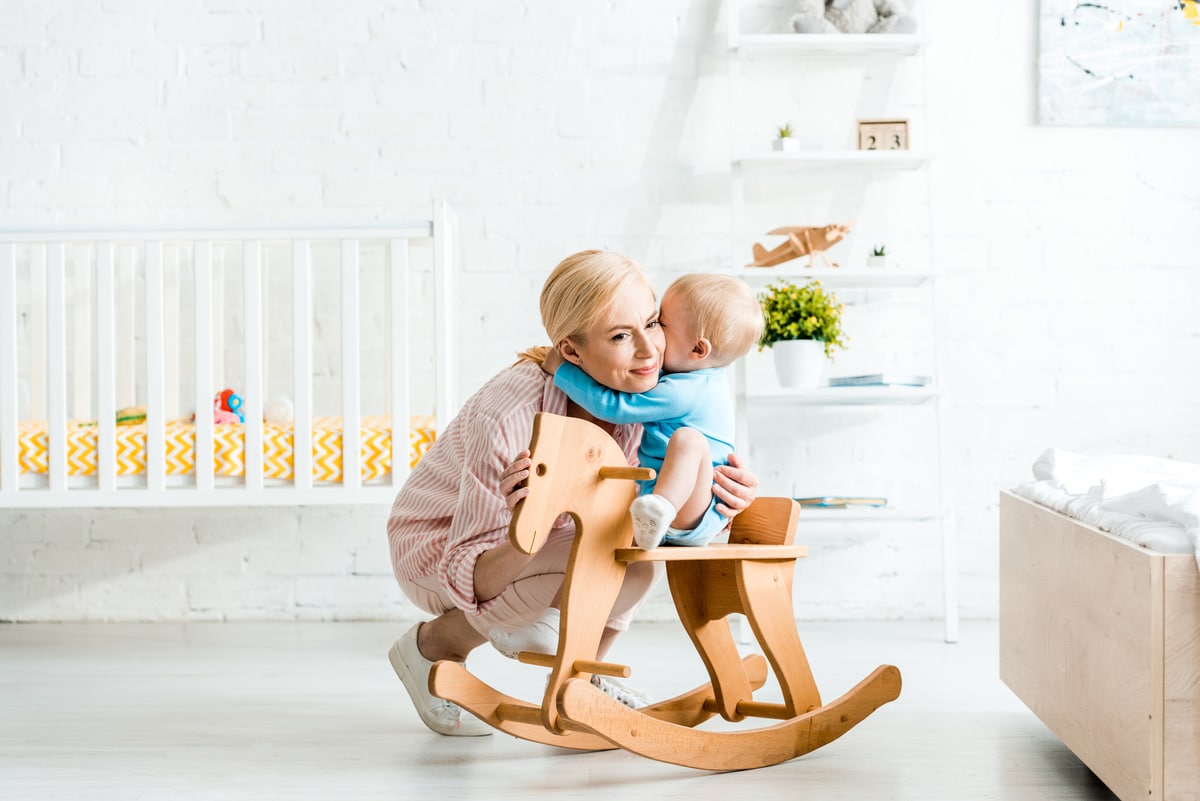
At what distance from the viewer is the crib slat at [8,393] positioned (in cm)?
226

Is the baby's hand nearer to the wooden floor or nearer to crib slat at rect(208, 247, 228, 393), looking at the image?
the wooden floor

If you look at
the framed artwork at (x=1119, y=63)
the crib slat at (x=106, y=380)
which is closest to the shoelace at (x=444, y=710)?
the crib slat at (x=106, y=380)

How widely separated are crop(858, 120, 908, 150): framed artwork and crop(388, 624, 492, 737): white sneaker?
5.37ft

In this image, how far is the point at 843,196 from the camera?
9.07ft

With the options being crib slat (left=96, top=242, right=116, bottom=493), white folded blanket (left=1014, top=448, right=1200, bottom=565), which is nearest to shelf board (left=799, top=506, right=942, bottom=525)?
white folded blanket (left=1014, top=448, right=1200, bottom=565)

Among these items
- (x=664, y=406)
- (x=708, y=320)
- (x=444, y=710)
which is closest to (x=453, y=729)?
(x=444, y=710)

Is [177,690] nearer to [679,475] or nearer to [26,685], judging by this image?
[26,685]

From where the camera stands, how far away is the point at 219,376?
8.84 ft

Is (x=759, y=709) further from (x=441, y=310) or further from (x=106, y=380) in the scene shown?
(x=106, y=380)

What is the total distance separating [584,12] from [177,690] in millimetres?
1832

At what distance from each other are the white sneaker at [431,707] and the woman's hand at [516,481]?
0.43 metres

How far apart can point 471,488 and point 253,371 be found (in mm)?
926

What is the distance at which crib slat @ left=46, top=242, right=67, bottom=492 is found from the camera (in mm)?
2225

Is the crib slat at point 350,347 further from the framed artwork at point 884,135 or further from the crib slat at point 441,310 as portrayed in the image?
the framed artwork at point 884,135
